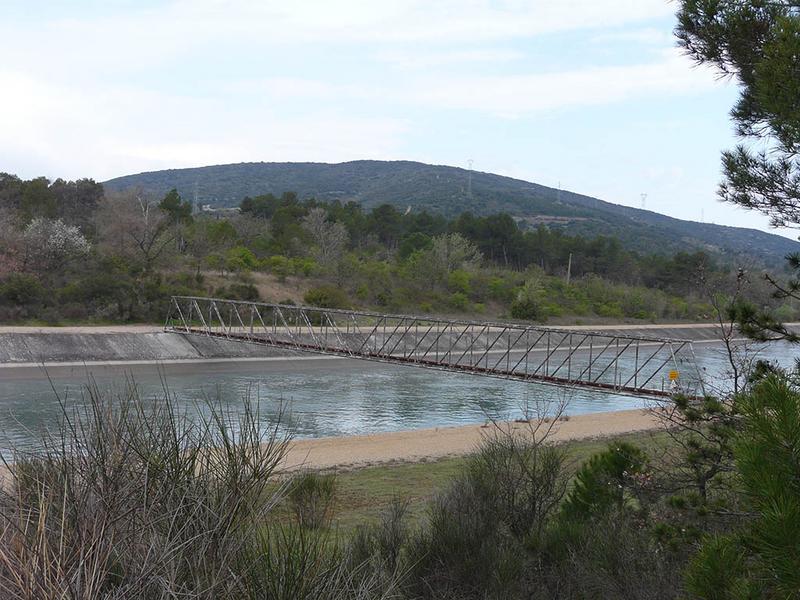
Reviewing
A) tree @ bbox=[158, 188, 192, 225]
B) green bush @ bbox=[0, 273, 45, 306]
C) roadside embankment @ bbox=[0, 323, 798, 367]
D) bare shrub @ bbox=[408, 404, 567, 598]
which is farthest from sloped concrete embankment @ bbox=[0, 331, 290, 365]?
tree @ bbox=[158, 188, 192, 225]

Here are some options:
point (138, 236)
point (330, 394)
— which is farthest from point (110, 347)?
point (138, 236)

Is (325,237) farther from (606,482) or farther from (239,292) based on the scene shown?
(606,482)

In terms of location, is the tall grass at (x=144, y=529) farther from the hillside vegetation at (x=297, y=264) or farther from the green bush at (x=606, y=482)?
the hillside vegetation at (x=297, y=264)

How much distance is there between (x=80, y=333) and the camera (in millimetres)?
37406

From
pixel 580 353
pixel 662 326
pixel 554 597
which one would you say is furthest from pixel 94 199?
pixel 554 597

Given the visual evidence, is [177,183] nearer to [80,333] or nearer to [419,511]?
[80,333]

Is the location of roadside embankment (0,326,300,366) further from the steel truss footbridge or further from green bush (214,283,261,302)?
green bush (214,283,261,302)

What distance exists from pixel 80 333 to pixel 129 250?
53.6 ft

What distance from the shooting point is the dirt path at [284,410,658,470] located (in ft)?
61.9

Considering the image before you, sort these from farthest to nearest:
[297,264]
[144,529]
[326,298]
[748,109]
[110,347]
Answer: [297,264]
[326,298]
[110,347]
[748,109]
[144,529]

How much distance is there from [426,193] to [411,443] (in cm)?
15332

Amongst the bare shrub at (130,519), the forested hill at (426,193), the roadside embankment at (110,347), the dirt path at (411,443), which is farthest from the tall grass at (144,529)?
the forested hill at (426,193)

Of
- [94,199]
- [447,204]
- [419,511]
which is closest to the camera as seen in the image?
[419,511]

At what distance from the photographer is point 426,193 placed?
172500mm
